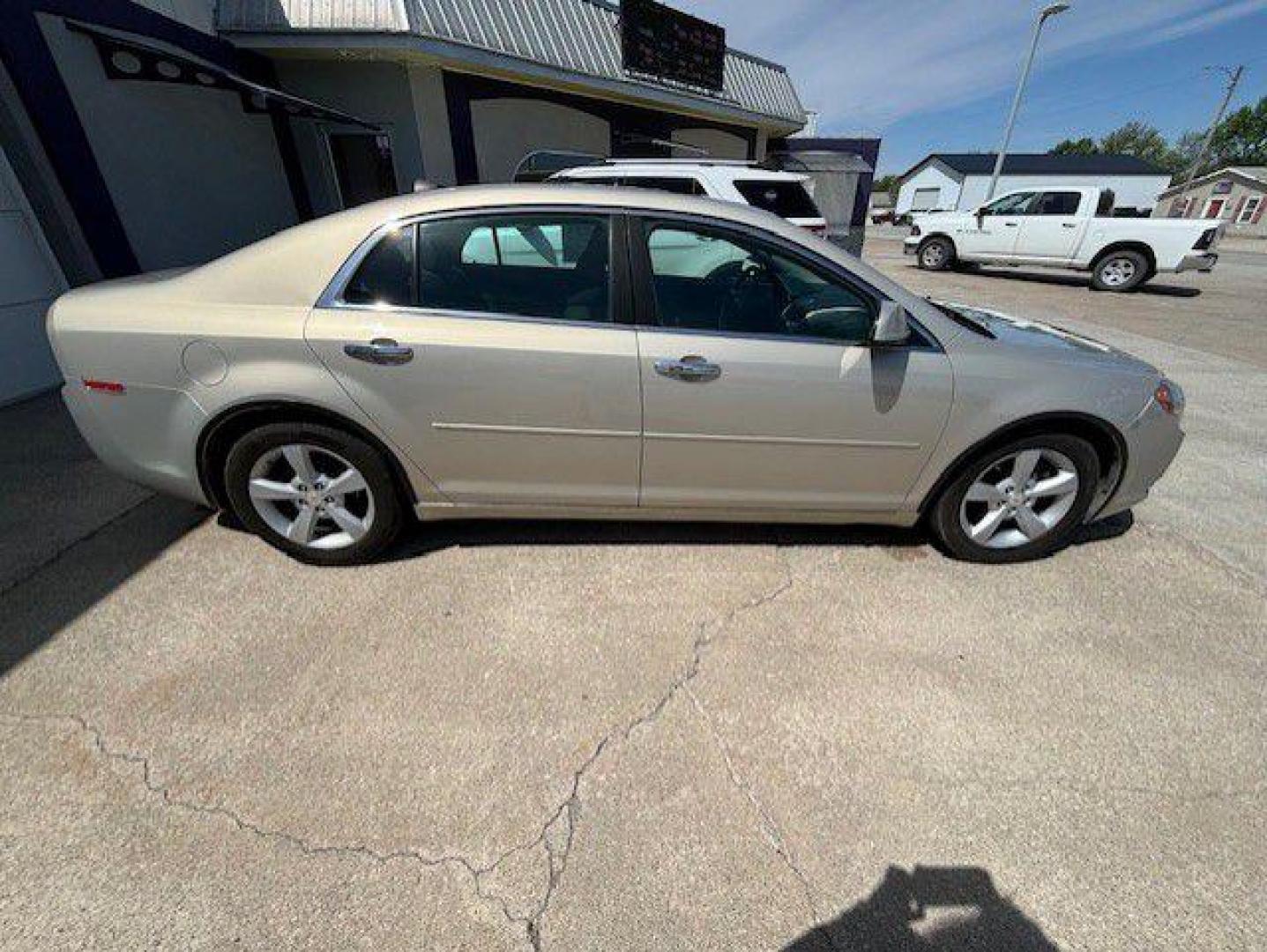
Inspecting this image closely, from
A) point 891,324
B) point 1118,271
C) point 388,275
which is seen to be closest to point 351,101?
point 388,275

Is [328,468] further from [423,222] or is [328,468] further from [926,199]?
[926,199]

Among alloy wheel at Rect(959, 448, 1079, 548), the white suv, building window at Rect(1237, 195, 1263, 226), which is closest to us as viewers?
alloy wheel at Rect(959, 448, 1079, 548)

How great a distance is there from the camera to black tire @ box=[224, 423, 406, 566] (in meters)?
2.35

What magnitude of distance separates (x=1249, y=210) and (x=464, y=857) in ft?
208

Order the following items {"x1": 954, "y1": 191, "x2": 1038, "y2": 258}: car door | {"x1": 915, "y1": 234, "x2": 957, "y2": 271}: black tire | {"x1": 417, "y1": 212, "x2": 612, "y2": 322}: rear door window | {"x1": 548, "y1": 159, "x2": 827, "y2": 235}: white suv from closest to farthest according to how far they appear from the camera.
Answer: {"x1": 417, "y1": 212, "x2": 612, "y2": 322}: rear door window, {"x1": 548, "y1": 159, "x2": 827, "y2": 235}: white suv, {"x1": 954, "y1": 191, "x2": 1038, "y2": 258}: car door, {"x1": 915, "y1": 234, "x2": 957, "y2": 271}: black tire

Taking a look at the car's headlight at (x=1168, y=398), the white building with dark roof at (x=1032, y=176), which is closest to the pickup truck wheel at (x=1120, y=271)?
the car's headlight at (x=1168, y=398)

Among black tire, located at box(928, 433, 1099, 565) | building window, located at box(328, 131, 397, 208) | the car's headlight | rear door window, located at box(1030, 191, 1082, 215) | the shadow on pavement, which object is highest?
building window, located at box(328, 131, 397, 208)

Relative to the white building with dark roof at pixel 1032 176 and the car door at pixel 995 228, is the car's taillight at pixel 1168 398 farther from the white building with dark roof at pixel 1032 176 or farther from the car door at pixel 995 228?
the white building with dark roof at pixel 1032 176

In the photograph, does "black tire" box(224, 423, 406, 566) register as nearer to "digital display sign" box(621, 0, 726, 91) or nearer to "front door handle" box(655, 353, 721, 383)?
"front door handle" box(655, 353, 721, 383)

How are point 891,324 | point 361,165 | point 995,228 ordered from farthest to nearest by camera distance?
1. point 995,228
2. point 361,165
3. point 891,324

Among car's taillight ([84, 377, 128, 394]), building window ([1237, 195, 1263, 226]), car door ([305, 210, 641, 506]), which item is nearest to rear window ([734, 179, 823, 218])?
car door ([305, 210, 641, 506])

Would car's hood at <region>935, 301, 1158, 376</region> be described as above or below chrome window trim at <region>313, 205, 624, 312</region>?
below

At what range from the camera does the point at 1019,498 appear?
2.62 m

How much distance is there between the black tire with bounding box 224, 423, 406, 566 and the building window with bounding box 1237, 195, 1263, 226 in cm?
6239
